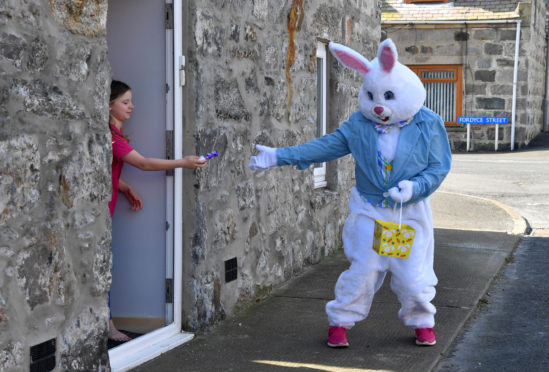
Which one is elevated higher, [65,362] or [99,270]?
[99,270]

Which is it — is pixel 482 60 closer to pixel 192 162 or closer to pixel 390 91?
pixel 390 91

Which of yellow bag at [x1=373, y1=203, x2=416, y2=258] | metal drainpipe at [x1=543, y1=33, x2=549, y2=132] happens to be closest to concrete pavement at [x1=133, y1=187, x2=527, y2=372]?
yellow bag at [x1=373, y1=203, x2=416, y2=258]

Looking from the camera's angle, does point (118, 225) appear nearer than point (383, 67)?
No

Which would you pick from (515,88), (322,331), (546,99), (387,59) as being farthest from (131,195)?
(546,99)

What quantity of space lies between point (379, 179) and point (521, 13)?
60.6 feet

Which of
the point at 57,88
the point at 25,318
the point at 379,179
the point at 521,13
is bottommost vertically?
the point at 25,318

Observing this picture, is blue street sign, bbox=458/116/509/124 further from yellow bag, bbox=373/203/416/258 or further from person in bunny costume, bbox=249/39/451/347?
yellow bag, bbox=373/203/416/258

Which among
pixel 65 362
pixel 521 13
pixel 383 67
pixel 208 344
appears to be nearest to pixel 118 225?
pixel 208 344

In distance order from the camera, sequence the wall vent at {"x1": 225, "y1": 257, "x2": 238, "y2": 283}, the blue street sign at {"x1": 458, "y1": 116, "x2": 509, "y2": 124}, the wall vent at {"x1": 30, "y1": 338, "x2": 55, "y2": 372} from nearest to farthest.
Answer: the wall vent at {"x1": 30, "y1": 338, "x2": 55, "y2": 372} < the wall vent at {"x1": 225, "y1": 257, "x2": 238, "y2": 283} < the blue street sign at {"x1": 458, "y1": 116, "x2": 509, "y2": 124}

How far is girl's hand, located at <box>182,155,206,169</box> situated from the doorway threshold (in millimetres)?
1022

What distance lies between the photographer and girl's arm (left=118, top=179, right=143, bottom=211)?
5082 mm

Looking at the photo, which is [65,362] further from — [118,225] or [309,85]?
[309,85]

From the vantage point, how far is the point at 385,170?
4.83m

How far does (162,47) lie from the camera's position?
5.04 meters
